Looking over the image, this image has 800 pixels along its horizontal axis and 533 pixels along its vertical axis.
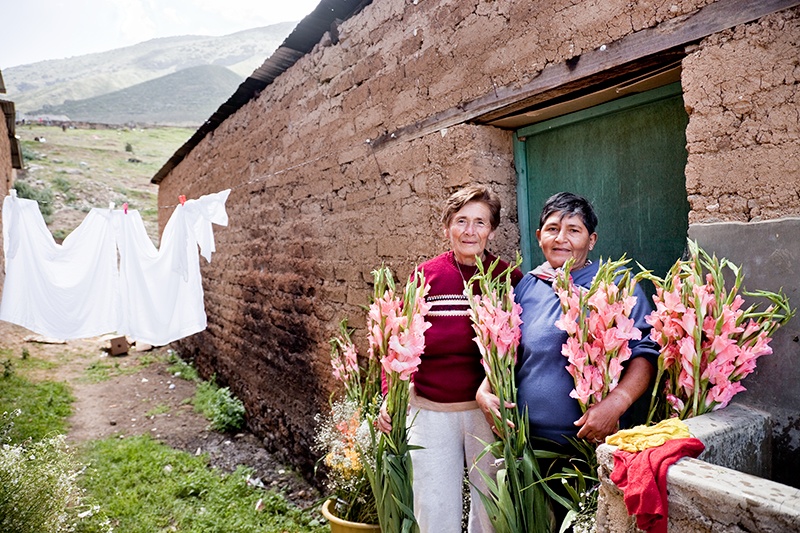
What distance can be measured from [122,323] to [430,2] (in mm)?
4258

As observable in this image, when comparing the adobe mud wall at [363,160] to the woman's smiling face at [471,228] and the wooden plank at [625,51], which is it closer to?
the wooden plank at [625,51]

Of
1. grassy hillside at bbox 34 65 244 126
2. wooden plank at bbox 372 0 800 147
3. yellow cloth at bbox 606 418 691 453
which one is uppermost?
grassy hillside at bbox 34 65 244 126

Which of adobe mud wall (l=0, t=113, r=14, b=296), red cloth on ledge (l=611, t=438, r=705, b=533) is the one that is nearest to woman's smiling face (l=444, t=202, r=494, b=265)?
red cloth on ledge (l=611, t=438, r=705, b=533)

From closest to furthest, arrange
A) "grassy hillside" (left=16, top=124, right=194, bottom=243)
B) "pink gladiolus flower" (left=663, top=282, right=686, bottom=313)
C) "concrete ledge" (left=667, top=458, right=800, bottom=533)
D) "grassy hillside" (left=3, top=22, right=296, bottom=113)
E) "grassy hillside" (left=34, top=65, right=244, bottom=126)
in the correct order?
"concrete ledge" (left=667, top=458, right=800, bottom=533)
"pink gladiolus flower" (left=663, top=282, right=686, bottom=313)
"grassy hillside" (left=16, top=124, right=194, bottom=243)
"grassy hillside" (left=34, top=65, right=244, bottom=126)
"grassy hillside" (left=3, top=22, right=296, bottom=113)

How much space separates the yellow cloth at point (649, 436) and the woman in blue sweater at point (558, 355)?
8.3 inches

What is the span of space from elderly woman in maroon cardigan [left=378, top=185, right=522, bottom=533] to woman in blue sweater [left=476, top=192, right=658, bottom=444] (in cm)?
20

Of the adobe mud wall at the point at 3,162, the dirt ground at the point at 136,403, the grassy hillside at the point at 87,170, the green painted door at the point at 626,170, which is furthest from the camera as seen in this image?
the grassy hillside at the point at 87,170

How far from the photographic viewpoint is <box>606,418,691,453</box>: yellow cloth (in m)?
1.42

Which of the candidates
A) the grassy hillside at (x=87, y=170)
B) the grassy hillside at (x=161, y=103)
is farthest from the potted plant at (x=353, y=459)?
the grassy hillside at (x=161, y=103)

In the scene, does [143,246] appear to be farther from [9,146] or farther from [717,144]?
[9,146]

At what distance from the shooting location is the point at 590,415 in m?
1.70

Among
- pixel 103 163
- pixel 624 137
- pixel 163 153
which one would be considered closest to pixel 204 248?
pixel 624 137

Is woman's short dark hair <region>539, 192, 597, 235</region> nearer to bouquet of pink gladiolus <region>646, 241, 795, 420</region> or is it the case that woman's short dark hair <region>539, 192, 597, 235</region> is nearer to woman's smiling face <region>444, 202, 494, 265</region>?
woman's smiling face <region>444, 202, 494, 265</region>

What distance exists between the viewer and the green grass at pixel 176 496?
153 inches
